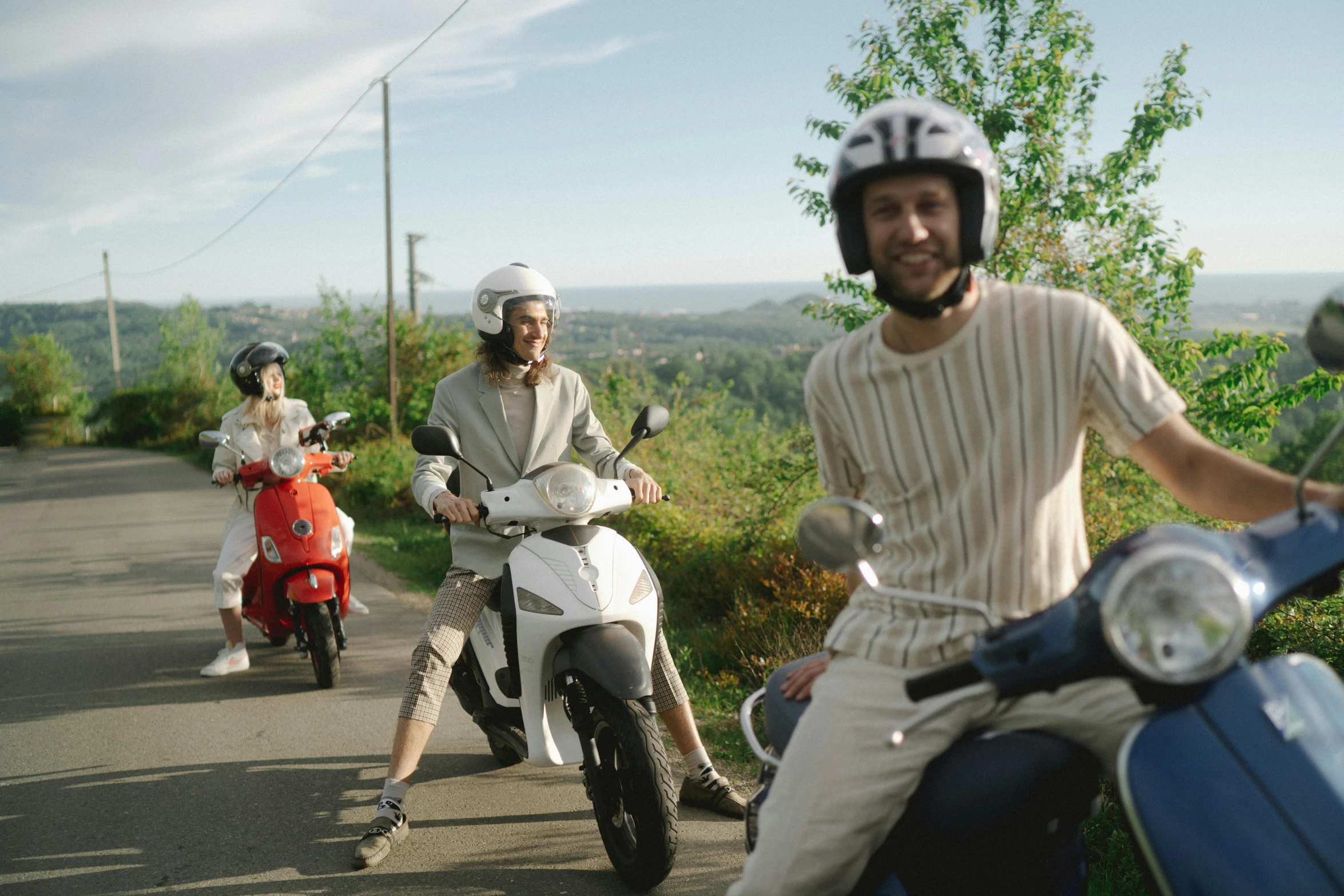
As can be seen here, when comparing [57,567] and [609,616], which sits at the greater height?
[609,616]

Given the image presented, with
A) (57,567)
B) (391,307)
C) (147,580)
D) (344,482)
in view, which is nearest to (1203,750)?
(147,580)

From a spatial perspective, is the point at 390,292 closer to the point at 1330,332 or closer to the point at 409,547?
the point at 409,547

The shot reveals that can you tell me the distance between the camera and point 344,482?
15.0 m

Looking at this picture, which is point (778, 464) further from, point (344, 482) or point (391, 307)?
point (391, 307)

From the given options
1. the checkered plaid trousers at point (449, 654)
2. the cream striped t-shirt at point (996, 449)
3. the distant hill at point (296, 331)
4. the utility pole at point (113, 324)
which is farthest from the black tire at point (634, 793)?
the utility pole at point (113, 324)

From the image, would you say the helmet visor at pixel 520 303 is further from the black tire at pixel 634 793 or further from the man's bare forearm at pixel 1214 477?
the man's bare forearm at pixel 1214 477

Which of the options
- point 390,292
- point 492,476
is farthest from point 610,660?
point 390,292

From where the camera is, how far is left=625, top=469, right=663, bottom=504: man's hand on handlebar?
13.0 feet

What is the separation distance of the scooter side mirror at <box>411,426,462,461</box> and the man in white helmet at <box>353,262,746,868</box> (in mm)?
198

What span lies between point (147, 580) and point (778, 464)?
5981mm

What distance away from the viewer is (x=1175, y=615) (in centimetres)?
141

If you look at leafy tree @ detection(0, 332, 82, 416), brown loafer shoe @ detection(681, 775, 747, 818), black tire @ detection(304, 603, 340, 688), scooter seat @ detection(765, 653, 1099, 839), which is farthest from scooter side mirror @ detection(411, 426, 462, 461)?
leafy tree @ detection(0, 332, 82, 416)

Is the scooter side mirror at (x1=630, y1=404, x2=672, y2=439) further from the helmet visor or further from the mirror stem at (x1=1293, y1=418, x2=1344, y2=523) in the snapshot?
the mirror stem at (x1=1293, y1=418, x2=1344, y2=523)

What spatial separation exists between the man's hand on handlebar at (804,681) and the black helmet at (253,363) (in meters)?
4.92
